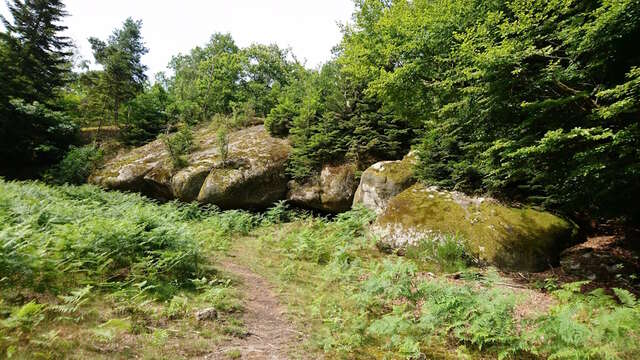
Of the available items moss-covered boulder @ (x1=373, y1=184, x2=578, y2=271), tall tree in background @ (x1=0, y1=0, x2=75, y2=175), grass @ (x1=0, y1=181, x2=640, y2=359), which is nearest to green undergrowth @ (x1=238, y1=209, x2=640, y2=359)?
grass @ (x1=0, y1=181, x2=640, y2=359)

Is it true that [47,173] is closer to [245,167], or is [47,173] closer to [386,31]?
[245,167]

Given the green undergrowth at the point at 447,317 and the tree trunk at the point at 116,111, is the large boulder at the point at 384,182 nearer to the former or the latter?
the green undergrowth at the point at 447,317

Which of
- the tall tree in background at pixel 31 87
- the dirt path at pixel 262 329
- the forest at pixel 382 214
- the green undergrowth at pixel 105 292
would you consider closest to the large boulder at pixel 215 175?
the forest at pixel 382 214

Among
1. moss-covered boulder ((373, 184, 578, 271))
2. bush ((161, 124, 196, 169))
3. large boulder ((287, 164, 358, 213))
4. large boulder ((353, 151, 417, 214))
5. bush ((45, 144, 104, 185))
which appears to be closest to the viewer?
moss-covered boulder ((373, 184, 578, 271))

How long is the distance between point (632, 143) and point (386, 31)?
8.39 m

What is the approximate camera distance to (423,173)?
9.94 m

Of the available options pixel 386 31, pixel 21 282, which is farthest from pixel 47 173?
pixel 386 31

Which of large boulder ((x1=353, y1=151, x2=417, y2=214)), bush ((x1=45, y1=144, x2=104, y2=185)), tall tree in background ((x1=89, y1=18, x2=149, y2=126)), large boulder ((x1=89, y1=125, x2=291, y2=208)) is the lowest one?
large boulder ((x1=353, y1=151, x2=417, y2=214))

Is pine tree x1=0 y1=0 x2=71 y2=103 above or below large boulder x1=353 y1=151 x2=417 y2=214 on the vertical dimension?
above

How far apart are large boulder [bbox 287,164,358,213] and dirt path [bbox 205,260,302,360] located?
757cm

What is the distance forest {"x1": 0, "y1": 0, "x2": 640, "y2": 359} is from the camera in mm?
3502

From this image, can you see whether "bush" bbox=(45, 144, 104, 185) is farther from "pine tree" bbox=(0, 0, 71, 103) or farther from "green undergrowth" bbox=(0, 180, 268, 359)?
"green undergrowth" bbox=(0, 180, 268, 359)

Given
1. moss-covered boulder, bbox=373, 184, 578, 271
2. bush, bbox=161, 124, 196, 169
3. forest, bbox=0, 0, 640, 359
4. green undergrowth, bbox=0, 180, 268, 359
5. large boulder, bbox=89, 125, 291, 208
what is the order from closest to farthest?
green undergrowth, bbox=0, 180, 268, 359, forest, bbox=0, 0, 640, 359, moss-covered boulder, bbox=373, 184, 578, 271, large boulder, bbox=89, 125, 291, 208, bush, bbox=161, 124, 196, 169

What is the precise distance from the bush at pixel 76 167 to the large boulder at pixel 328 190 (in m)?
13.2
